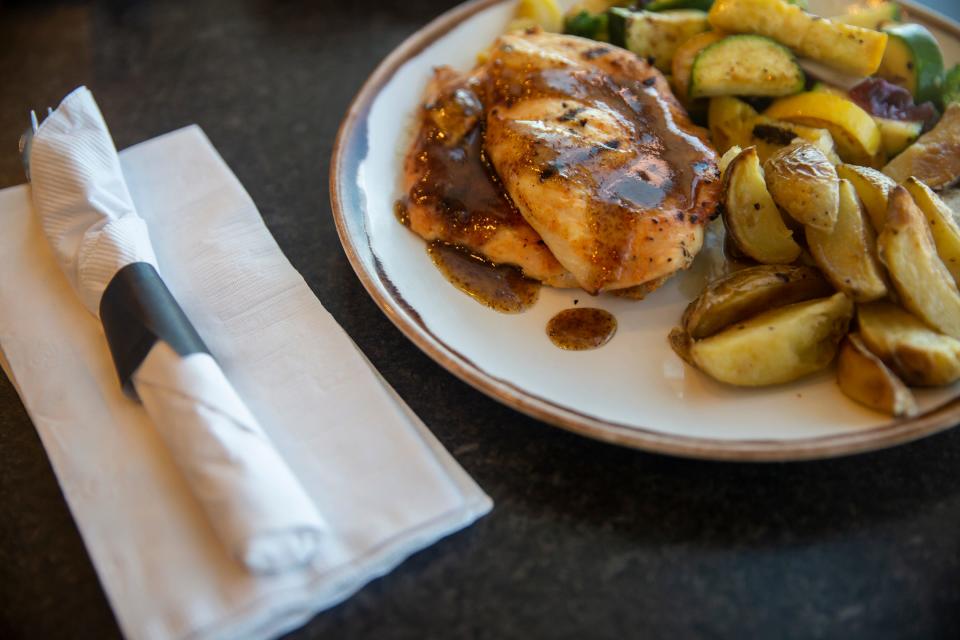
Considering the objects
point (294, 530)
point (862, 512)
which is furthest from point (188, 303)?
point (862, 512)

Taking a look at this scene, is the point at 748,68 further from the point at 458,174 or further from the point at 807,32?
the point at 458,174

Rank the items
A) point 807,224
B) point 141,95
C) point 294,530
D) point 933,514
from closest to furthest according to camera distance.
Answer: point 294,530 → point 933,514 → point 807,224 → point 141,95

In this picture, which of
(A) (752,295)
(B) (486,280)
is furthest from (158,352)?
(A) (752,295)

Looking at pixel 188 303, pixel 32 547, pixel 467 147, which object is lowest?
pixel 32 547

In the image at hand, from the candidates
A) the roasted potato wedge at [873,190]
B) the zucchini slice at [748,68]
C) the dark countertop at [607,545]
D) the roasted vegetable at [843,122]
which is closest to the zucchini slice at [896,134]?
the roasted vegetable at [843,122]

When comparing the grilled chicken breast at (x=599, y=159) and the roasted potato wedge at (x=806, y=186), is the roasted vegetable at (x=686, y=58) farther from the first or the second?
the roasted potato wedge at (x=806, y=186)

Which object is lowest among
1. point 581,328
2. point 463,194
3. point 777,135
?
point 581,328

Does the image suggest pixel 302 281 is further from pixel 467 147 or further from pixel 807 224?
pixel 807 224
